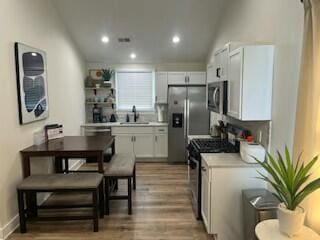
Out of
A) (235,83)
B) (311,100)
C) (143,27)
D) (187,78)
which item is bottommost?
(311,100)

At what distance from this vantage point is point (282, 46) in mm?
2623

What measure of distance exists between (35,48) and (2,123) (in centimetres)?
124

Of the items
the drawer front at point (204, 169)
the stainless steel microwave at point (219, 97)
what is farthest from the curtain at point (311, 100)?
the stainless steel microwave at point (219, 97)

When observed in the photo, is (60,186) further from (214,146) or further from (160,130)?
(160,130)

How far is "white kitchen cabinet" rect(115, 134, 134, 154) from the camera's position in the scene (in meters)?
6.00

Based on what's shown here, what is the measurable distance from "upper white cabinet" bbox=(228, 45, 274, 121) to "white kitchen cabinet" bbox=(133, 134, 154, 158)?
337 centimetres

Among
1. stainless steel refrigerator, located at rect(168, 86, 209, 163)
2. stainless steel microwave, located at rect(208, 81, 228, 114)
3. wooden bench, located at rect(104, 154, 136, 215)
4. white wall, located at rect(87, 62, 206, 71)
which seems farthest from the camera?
white wall, located at rect(87, 62, 206, 71)

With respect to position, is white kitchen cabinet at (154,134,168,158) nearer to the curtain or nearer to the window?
the window

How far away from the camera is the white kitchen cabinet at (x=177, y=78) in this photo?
5.95 metres

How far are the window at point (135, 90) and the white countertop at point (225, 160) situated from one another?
3.52 metres

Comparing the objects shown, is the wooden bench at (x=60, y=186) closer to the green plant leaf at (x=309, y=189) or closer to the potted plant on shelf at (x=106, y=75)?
the green plant leaf at (x=309, y=189)

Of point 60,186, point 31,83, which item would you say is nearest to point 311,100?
point 60,186

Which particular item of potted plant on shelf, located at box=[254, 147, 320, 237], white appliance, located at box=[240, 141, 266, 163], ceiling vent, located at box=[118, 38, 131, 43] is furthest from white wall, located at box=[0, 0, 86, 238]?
potted plant on shelf, located at box=[254, 147, 320, 237]

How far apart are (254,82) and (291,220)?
1.42 metres
